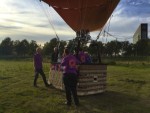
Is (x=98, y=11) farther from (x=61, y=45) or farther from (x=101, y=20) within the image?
(x=61, y=45)

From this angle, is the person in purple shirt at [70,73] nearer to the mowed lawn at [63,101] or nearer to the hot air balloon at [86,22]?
the mowed lawn at [63,101]

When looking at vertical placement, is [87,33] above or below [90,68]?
above

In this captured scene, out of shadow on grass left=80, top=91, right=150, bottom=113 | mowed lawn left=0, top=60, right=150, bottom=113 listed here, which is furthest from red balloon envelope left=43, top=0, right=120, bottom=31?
shadow on grass left=80, top=91, right=150, bottom=113

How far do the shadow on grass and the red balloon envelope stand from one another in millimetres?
3835

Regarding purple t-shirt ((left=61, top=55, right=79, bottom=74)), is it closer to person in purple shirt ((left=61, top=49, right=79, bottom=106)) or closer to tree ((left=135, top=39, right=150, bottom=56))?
person in purple shirt ((left=61, top=49, right=79, bottom=106))

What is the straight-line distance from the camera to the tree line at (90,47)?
760 inches

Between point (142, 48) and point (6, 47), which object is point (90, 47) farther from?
point (6, 47)

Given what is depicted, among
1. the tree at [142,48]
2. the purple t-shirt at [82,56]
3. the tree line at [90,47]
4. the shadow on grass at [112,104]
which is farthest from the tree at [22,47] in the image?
the shadow on grass at [112,104]

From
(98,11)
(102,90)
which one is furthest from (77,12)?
(102,90)

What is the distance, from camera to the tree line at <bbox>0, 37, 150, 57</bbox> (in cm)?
1930

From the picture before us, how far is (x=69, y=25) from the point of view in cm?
1936

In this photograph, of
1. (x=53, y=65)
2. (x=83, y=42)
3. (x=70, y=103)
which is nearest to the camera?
(x=70, y=103)

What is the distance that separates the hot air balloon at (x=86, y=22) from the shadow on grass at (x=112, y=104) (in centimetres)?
58

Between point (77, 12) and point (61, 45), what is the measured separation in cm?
255
